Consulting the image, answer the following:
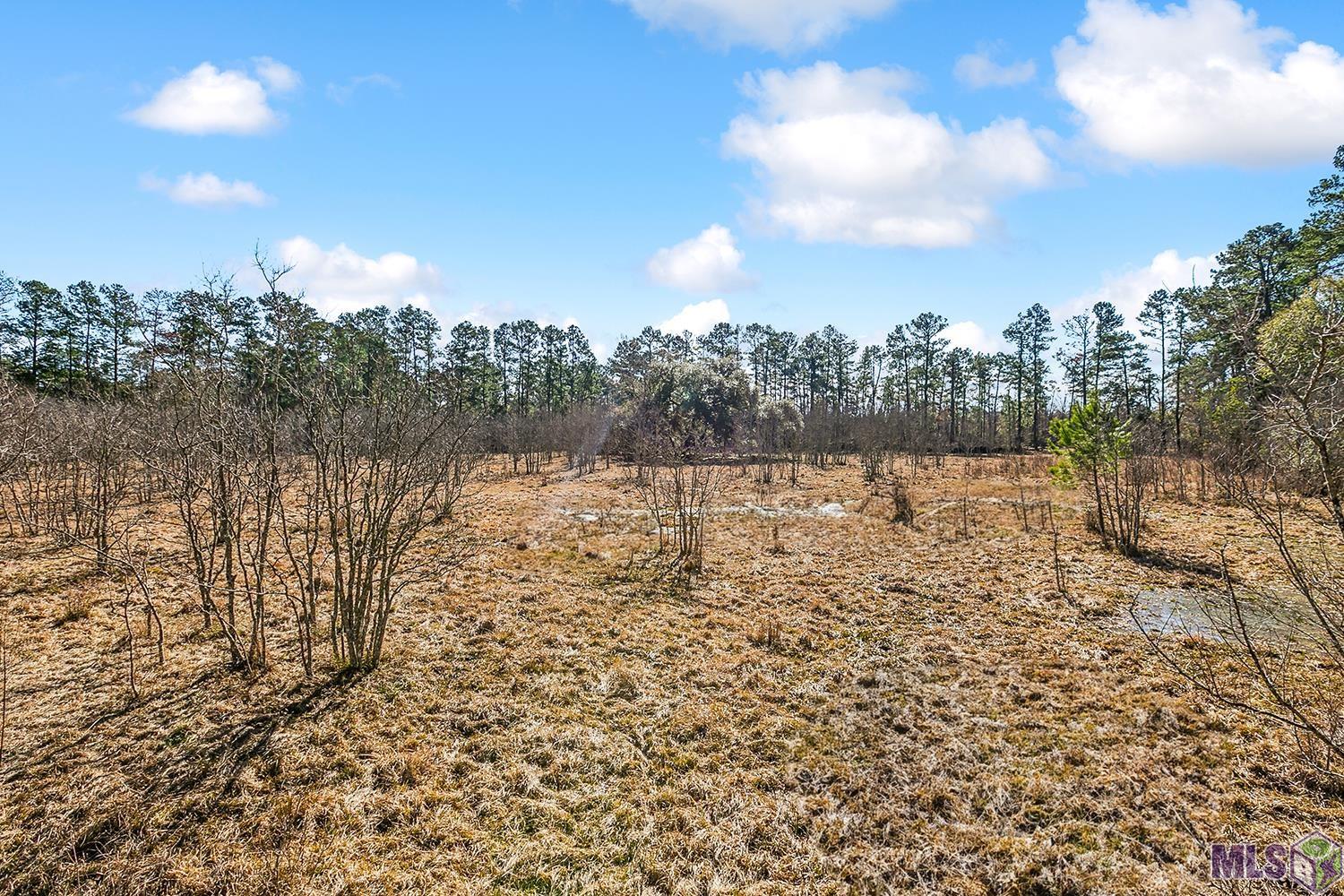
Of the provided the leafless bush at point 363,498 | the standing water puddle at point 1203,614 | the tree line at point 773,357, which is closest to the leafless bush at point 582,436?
the tree line at point 773,357

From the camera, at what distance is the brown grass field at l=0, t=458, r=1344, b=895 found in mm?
3576

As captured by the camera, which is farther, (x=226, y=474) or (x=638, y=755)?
(x=226, y=474)

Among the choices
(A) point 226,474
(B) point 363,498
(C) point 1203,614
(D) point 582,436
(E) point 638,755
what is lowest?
(E) point 638,755

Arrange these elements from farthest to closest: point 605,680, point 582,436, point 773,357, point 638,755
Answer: point 773,357
point 582,436
point 605,680
point 638,755

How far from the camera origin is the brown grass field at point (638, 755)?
3.58m

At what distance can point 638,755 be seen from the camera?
4801 mm

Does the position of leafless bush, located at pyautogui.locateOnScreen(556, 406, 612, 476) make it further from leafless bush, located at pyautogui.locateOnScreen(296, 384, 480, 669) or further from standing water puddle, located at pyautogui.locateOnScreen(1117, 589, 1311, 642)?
standing water puddle, located at pyautogui.locateOnScreen(1117, 589, 1311, 642)

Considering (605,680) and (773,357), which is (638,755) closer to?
(605,680)

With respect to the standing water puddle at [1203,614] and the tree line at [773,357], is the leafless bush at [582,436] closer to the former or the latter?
the tree line at [773,357]

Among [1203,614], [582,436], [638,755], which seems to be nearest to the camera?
[638,755]

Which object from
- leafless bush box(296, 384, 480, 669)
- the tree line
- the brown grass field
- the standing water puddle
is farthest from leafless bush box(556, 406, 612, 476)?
the standing water puddle

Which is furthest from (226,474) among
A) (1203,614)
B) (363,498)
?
(1203,614)

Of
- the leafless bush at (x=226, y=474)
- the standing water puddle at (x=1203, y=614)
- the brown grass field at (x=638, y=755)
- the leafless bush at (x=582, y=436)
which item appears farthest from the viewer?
the leafless bush at (x=582, y=436)

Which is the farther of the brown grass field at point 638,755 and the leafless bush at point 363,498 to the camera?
the leafless bush at point 363,498
